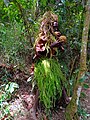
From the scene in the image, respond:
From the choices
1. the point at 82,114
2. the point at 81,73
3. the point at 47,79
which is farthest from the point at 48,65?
the point at 82,114

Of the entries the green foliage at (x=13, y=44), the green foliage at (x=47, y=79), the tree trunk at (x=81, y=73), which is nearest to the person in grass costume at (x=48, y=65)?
the green foliage at (x=47, y=79)

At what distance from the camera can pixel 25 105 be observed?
1.97m

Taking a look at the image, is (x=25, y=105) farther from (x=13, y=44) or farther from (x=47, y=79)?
(x=13, y=44)

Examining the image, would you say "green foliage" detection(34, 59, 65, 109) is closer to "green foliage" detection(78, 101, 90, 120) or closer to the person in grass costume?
the person in grass costume

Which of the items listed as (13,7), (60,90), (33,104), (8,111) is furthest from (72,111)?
(13,7)

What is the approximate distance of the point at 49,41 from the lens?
1879 millimetres

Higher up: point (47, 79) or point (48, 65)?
point (48, 65)

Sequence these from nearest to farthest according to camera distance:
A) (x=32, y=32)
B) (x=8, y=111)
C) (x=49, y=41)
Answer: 1. (x=8, y=111)
2. (x=49, y=41)
3. (x=32, y=32)

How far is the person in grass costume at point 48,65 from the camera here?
1849 millimetres

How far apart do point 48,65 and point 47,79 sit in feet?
0.36

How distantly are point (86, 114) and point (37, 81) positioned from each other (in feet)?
1.59

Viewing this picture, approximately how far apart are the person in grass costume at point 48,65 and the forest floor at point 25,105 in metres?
0.09

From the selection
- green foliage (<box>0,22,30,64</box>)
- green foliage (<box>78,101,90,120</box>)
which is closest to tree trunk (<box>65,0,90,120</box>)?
green foliage (<box>78,101,90,120</box>)

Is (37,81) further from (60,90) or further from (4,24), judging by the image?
(4,24)
